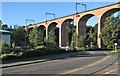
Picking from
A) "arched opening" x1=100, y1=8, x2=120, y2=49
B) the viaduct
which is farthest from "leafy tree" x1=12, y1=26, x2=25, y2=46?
"arched opening" x1=100, y1=8, x2=120, y2=49

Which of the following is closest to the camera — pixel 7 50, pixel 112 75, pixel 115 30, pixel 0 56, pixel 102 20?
pixel 112 75

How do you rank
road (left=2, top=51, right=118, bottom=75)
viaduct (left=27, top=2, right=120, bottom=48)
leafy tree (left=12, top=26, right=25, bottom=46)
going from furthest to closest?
leafy tree (left=12, top=26, right=25, bottom=46) < viaduct (left=27, top=2, right=120, bottom=48) < road (left=2, top=51, right=118, bottom=75)


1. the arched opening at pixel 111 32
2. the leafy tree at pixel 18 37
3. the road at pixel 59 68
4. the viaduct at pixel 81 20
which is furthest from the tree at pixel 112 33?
the road at pixel 59 68

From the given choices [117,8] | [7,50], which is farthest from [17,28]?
[7,50]

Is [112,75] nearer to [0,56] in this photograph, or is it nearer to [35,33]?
[0,56]

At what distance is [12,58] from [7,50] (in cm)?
461

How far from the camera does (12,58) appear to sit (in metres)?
34.8

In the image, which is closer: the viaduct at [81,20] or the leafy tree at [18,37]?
the viaduct at [81,20]

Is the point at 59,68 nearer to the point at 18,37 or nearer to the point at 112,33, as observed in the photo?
the point at 112,33

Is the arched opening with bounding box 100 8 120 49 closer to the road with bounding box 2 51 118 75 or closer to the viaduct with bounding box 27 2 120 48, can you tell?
the viaduct with bounding box 27 2 120 48

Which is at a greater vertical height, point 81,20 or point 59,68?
point 81,20

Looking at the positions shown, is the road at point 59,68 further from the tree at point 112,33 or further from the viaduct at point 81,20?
the viaduct at point 81,20

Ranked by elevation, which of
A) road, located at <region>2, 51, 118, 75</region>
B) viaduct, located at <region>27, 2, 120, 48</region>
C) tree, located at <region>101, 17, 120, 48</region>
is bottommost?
road, located at <region>2, 51, 118, 75</region>

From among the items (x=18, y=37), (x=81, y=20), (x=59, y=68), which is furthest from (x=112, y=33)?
(x=59, y=68)
